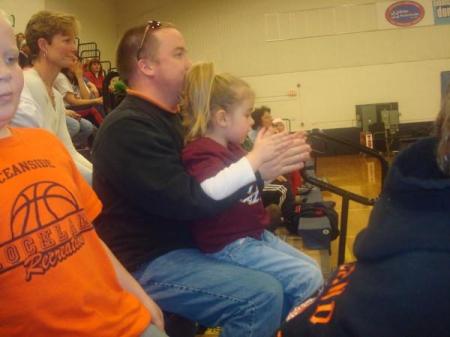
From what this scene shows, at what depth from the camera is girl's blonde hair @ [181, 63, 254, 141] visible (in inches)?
76.8

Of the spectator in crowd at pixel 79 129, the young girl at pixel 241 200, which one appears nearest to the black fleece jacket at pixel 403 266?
the young girl at pixel 241 200

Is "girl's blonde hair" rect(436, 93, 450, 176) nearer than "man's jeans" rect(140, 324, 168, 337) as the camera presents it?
Yes

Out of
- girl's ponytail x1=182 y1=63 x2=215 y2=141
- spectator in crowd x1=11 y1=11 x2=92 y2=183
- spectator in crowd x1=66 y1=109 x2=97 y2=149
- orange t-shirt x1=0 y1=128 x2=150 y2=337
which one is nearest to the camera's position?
orange t-shirt x1=0 y1=128 x2=150 y2=337

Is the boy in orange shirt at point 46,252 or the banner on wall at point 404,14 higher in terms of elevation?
the banner on wall at point 404,14

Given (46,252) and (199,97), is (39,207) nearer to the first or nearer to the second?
(46,252)

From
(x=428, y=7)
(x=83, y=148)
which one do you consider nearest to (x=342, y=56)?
(x=428, y=7)

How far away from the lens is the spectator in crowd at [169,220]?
1.69m

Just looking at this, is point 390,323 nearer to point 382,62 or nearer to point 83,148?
point 83,148

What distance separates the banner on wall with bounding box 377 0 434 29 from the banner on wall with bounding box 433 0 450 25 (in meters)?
0.09

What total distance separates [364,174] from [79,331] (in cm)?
811

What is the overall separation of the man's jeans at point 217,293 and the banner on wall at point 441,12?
11791mm

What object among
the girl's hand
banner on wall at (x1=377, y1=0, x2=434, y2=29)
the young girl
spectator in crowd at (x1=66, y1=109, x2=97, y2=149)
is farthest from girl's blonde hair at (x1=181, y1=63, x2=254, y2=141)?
banner on wall at (x1=377, y1=0, x2=434, y2=29)

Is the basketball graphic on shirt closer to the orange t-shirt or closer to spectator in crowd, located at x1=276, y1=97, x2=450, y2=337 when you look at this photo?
the orange t-shirt

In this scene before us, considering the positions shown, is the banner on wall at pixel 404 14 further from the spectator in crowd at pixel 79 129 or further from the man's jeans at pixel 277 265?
the man's jeans at pixel 277 265
